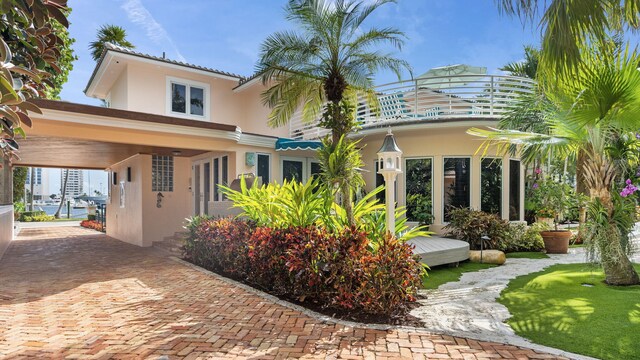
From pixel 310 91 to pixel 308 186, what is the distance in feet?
15.6

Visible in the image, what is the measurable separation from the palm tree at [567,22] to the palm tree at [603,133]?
856 mm

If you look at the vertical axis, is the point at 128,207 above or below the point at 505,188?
below

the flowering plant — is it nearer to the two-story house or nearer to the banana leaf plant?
the two-story house

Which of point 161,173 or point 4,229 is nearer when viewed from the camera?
point 4,229

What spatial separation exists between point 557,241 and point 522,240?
1.38 m

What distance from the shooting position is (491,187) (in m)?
17.8

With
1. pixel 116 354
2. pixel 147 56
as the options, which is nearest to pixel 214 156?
pixel 147 56

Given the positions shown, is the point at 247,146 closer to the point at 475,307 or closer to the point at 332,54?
the point at 332,54

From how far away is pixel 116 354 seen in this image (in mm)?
5863

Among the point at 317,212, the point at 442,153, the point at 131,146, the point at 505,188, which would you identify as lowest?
the point at 317,212

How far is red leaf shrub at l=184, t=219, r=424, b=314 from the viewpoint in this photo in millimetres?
7578

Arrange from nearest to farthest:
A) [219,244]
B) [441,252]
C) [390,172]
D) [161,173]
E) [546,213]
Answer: [390,172]
[219,244]
[441,252]
[546,213]
[161,173]

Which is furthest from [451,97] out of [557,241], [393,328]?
[393,328]

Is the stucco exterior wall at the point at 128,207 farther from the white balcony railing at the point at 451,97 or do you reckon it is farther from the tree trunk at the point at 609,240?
the tree trunk at the point at 609,240
